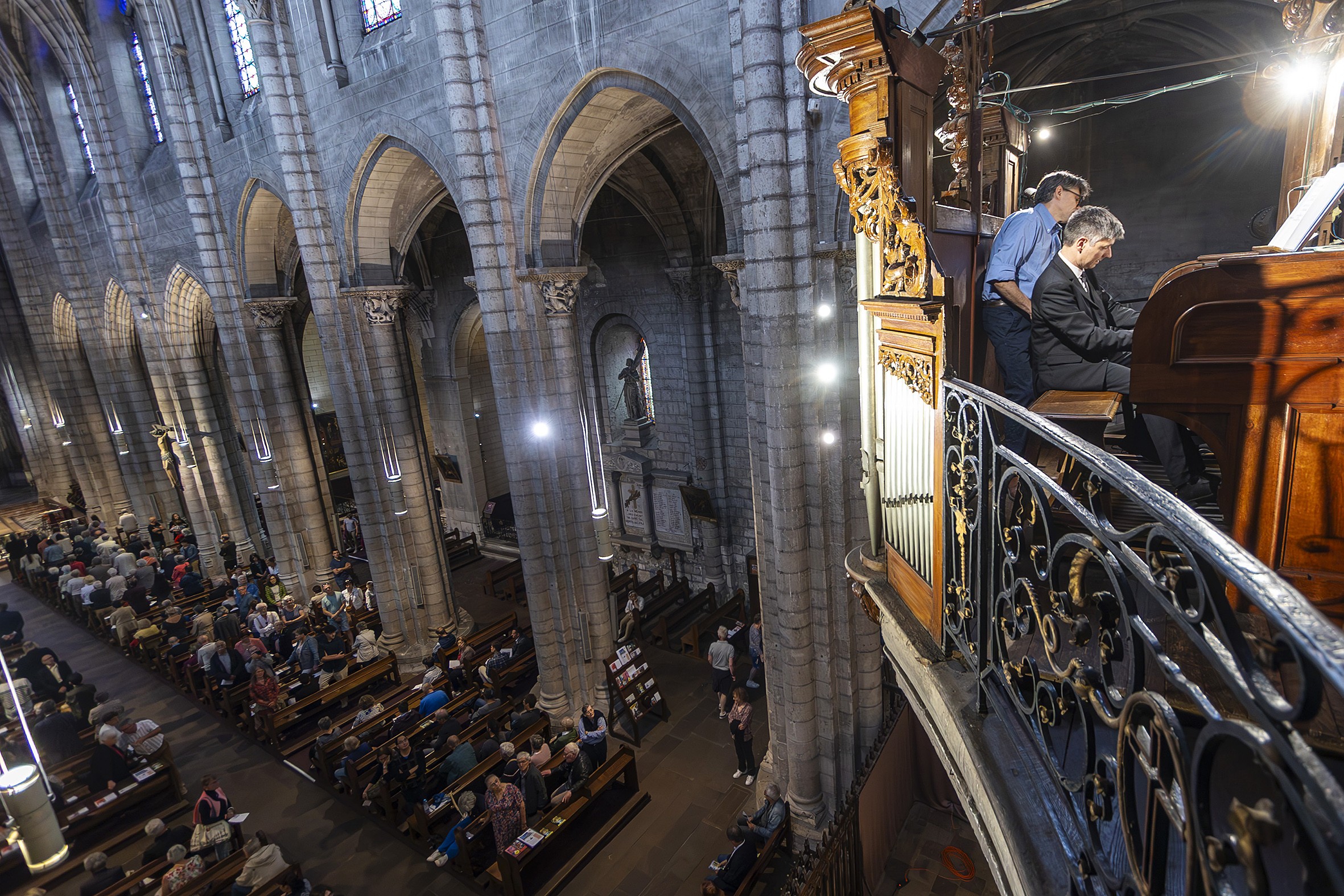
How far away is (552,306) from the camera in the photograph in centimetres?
972

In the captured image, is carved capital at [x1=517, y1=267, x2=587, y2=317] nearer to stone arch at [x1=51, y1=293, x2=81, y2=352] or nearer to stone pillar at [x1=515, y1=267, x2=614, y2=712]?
stone pillar at [x1=515, y1=267, x2=614, y2=712]

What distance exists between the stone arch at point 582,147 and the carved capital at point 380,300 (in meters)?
3.87

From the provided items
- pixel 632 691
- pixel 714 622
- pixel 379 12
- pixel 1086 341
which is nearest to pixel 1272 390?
pixel 1086 341

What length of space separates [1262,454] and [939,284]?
1180mm

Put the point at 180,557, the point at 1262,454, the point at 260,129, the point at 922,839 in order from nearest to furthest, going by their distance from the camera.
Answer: the point at 1262,454, the point at 922,839, the point at 260,129, the point at 180,557

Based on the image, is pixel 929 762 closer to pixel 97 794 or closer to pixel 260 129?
pixel 97 794

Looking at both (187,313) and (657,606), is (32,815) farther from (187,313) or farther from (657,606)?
(187,313)

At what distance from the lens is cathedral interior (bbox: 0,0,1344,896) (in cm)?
212

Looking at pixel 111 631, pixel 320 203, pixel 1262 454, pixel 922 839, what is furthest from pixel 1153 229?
pixel 111 631

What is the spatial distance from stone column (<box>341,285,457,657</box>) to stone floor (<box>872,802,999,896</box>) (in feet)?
29.4

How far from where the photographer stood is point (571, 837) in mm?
8211

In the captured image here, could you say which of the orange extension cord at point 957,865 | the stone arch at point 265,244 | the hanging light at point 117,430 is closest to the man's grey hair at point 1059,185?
the orange extension cord at point 957,865

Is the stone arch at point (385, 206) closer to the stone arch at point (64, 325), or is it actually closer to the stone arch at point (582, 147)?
the stone arch at point (582, 147)

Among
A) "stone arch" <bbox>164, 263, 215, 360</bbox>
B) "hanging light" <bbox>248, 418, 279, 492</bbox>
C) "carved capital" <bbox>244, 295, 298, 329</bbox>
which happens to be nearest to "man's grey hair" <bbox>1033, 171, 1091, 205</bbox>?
"carved capital" <bbox>244, 295, 298, 329</bbox>
